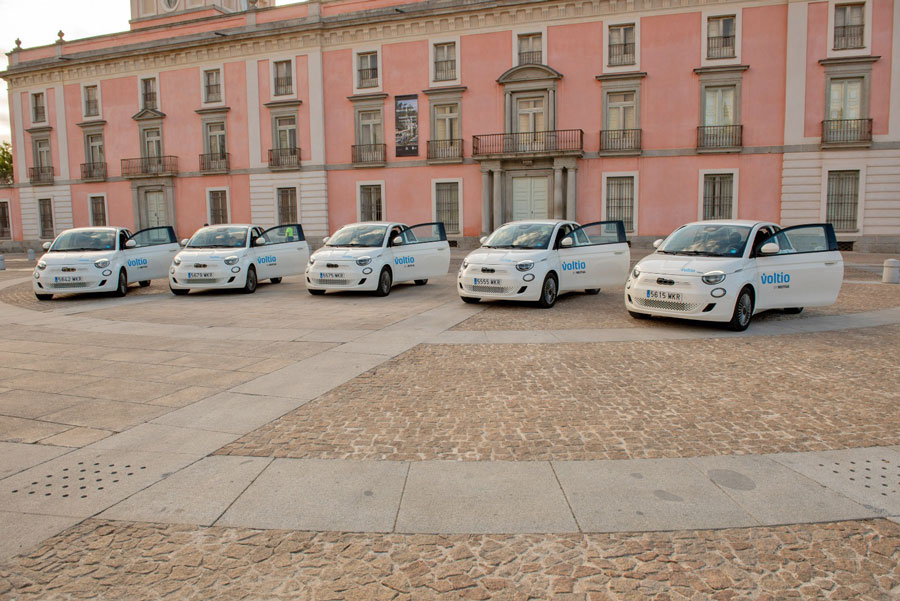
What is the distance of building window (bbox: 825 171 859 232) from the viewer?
1063 inches

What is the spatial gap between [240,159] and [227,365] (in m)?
29.9

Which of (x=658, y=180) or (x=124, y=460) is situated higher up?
(x=658, y=180)

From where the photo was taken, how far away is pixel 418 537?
135 inches

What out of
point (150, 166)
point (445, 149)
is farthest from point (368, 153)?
point (150, 166)

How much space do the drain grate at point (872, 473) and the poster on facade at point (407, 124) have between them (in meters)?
29.1

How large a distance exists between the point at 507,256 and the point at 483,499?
27.3ft

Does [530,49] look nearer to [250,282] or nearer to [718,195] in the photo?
[718,195]

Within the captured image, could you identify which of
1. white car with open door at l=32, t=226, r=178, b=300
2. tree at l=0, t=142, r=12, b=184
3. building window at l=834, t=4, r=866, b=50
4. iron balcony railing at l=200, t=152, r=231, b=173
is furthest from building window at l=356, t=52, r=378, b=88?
tree at l=0, t=142, r=12, b=184

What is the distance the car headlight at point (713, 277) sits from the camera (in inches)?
368

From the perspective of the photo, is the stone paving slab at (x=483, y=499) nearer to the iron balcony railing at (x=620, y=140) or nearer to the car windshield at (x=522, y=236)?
the car windshield at (x=522, y=236)

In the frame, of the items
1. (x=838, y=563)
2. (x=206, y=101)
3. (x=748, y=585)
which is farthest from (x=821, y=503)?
(x=206, y=101)

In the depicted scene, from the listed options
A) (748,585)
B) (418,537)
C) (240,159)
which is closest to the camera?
(748,585)

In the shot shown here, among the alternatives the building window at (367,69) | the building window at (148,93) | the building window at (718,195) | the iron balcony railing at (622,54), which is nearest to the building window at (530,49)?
the iron balcony railing at (622,54)

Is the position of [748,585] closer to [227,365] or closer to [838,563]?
[838,563]
